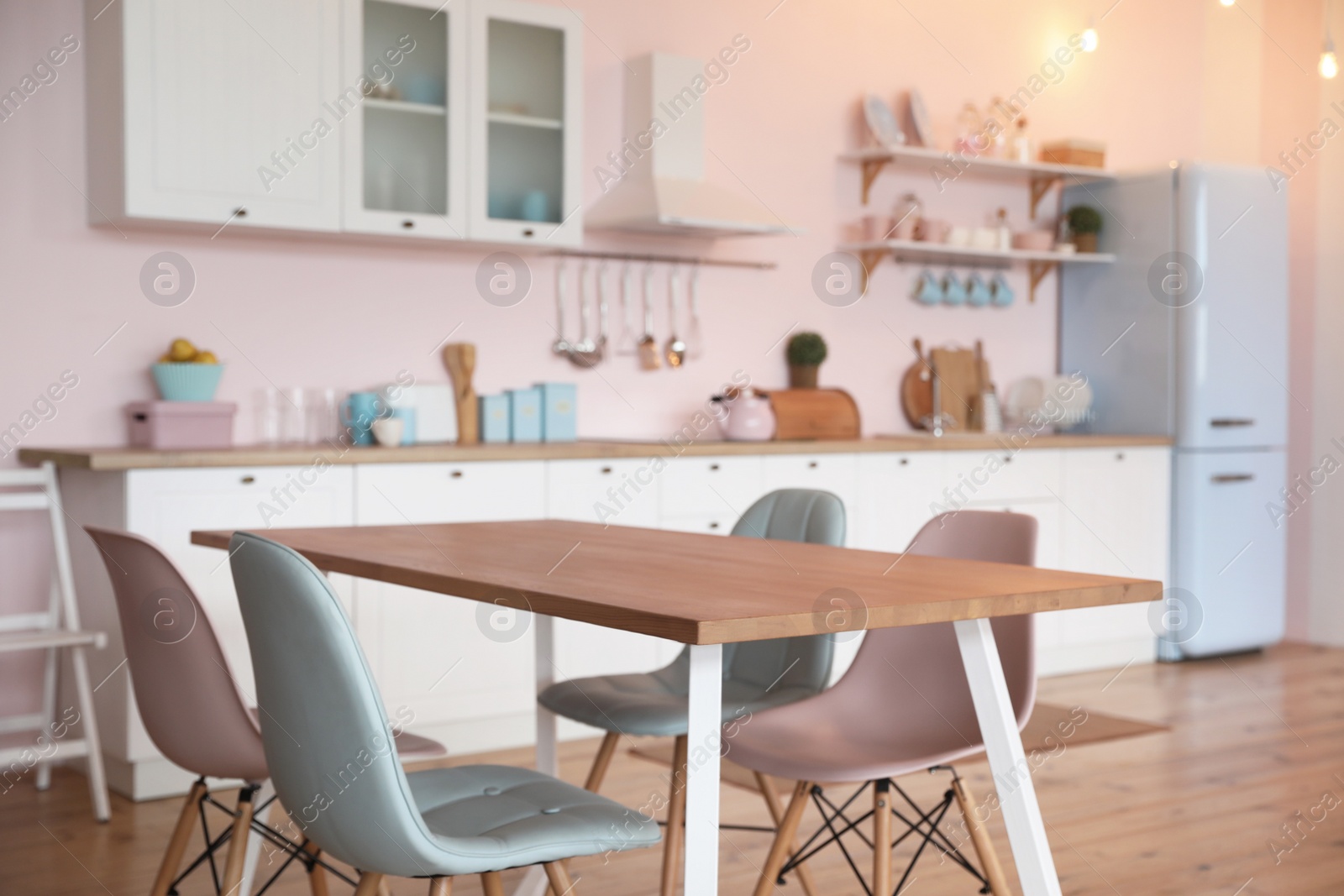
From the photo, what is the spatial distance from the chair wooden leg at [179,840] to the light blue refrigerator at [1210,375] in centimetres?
398

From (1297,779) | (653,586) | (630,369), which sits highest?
(630,369)

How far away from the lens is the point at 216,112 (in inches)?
133

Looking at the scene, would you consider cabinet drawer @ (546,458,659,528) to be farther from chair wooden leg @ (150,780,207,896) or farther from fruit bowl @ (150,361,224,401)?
chair wooden leg @ (150,780,207,896)

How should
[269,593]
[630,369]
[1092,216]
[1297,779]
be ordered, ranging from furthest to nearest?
[1092,216] < [630,369] < [1297,779] < [269,593]

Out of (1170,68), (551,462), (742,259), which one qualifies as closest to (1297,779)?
(551,462)

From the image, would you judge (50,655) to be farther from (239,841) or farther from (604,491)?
(239,841)

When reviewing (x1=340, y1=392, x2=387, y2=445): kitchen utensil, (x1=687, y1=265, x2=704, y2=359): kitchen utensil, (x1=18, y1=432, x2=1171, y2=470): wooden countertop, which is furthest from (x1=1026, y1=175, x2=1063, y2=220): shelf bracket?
(x1=340, y1=392, x2=387, y2=445): kitchen utensil

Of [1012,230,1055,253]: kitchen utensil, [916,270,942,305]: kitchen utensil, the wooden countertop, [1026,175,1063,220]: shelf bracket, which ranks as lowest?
the wooden countertop

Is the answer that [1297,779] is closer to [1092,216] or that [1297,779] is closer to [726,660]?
[726,660]

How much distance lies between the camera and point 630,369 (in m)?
4.46

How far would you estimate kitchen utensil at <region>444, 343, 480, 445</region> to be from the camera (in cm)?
400

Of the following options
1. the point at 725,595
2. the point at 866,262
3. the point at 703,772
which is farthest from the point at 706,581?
the point at 866,262

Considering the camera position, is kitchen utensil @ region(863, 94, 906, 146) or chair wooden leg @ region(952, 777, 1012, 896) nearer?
chair wooden leg @ region(952, 777, 1012, 896)

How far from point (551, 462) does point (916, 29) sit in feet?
8.10
